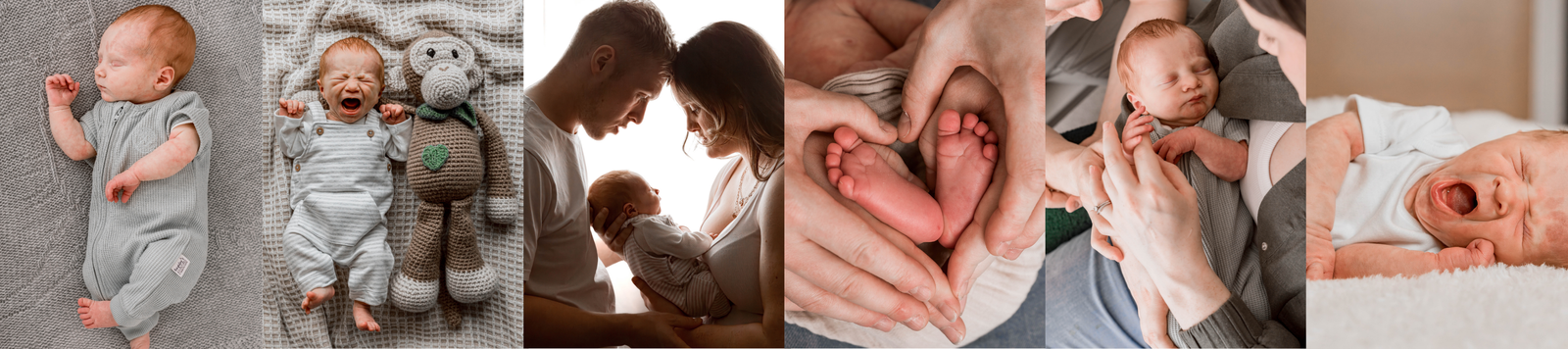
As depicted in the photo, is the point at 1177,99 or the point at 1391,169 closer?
the point at 1177,99

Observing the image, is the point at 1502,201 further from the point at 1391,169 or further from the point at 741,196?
the point at 741,196

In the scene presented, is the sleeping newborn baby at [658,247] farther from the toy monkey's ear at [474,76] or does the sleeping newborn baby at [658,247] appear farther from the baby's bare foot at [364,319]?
the baby's bare foot at [364,319]

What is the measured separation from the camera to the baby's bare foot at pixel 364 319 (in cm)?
155

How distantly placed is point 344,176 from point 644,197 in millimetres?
679

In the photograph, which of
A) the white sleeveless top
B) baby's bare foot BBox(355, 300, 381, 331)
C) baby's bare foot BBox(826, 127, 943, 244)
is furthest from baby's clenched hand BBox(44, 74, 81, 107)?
baby's bare foot BBox(826, 127, 943, 244)

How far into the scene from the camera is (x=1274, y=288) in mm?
1689

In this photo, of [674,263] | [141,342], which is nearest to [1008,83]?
[674,263]

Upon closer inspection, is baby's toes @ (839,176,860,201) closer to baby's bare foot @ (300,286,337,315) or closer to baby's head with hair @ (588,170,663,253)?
baby's head with hair @ (588,170,663,253)

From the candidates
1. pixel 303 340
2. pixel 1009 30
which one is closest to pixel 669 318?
pixel 303 340

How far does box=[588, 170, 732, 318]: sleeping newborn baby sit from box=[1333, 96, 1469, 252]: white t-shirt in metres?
1.69

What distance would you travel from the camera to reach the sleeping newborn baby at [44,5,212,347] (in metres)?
1.55

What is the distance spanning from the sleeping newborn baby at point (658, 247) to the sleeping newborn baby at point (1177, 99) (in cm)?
109

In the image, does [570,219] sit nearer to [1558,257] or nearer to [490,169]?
[490,169]

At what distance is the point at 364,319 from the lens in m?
1.56
